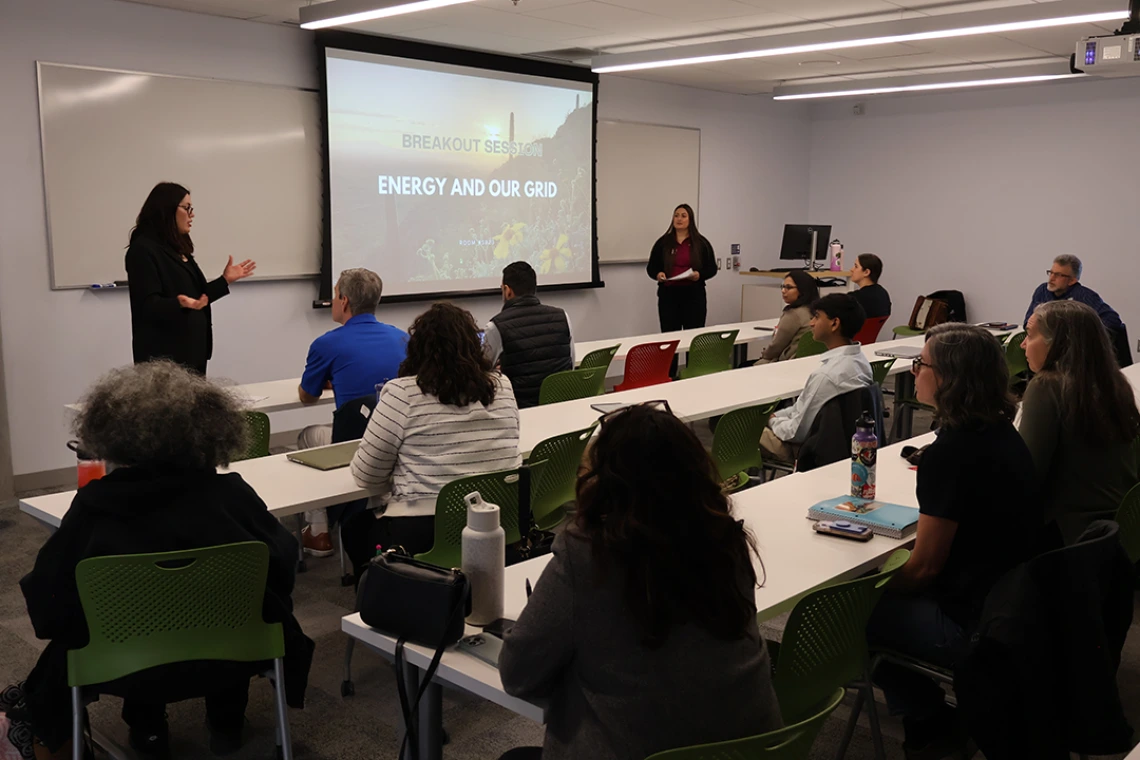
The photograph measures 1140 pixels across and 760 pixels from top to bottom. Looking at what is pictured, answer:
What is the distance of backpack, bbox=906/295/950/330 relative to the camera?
343 inches

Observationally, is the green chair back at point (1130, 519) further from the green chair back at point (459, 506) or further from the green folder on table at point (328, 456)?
the green folder on table at point (328, 456)

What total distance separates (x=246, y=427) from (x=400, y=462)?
2.36 ft

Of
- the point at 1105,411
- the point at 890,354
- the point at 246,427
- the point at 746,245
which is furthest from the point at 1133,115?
the point at 246,427

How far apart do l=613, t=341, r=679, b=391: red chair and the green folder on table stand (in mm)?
2367

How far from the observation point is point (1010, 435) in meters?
2.36

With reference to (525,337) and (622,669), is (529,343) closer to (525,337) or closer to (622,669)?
(525,337)

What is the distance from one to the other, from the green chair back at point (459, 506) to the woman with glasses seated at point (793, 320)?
3219 mm

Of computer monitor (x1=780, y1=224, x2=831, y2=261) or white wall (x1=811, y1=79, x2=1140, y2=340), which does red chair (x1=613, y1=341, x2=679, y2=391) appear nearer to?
computer monitor (x1=780, y1=224, x2=831, y2=261)

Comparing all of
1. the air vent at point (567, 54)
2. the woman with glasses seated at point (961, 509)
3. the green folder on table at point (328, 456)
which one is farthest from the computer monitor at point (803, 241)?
the woman with glasses seated at point (961, 509)

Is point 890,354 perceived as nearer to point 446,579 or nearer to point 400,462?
point 400,462

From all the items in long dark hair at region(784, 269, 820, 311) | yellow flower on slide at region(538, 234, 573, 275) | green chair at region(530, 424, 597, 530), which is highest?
yellow flower on slide at region(538, 234, 573, 275)

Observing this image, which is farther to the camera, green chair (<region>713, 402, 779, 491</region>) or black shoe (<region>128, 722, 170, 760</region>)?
green chair (<region>713, 402, 779, 491</region>)

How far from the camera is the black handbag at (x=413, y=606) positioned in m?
1.81

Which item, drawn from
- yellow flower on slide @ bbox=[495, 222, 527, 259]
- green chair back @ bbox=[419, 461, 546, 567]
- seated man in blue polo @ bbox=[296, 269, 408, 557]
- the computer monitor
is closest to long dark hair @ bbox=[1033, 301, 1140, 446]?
green chair back @ bbox=[419, 461, 546, 567]
